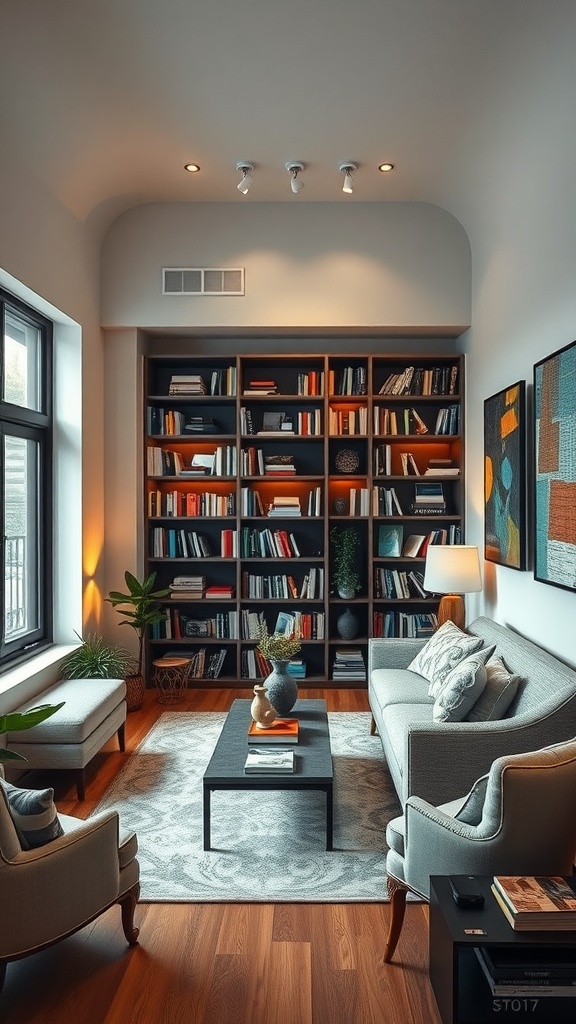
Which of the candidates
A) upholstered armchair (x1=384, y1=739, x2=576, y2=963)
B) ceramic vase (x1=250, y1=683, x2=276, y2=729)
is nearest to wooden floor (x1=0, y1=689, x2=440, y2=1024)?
upholstered armchair (x1=384, y1=739, x2=576, y2=963)

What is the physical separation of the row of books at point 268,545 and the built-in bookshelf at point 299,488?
0.4 inches

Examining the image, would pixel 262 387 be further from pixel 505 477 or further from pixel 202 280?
pixel 505 477

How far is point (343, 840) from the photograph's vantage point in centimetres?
309

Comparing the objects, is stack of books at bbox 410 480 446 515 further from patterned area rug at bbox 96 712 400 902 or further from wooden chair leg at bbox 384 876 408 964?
wooden chair leg at bbox 384 876 408 964

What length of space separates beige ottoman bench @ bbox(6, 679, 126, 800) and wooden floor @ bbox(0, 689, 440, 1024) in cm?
104

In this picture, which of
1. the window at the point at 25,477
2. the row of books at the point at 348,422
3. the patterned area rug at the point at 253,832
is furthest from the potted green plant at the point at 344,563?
the window at the point at 25,477

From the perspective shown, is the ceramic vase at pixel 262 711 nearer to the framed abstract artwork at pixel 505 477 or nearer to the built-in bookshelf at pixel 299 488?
the framed abstract artwork at pixel 505 477

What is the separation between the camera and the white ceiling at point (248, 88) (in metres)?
3.14

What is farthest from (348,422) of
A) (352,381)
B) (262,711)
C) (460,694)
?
(460,694)

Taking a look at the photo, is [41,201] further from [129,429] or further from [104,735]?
[104,735]

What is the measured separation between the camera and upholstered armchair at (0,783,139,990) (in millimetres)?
2010

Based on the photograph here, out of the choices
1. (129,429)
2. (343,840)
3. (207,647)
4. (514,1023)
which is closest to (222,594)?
(207,647)

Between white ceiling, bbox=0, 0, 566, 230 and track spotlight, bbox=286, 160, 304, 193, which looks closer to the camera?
white ceiling, bbox=0, 0, 566, 230

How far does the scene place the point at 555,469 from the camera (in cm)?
325
